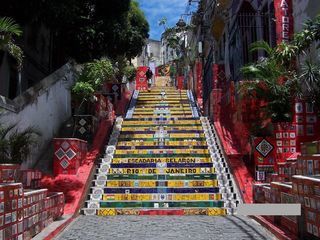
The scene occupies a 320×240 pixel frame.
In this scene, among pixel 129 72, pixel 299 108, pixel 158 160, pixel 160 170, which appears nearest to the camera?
pixel 299 108

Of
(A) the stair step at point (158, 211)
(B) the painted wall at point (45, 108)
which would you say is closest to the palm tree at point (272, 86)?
(A) the stair step at point (158, 211)

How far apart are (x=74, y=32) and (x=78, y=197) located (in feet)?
24.6

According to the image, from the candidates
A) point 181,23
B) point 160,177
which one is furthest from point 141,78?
point 160,177

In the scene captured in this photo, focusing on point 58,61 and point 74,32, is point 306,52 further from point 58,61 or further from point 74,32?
point 58,61

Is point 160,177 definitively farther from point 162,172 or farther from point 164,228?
point 164,228

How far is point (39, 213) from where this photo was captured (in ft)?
27.6

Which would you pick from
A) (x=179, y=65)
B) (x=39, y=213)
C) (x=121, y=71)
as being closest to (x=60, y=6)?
(x=39, y=213)

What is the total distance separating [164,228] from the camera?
9.05 metres

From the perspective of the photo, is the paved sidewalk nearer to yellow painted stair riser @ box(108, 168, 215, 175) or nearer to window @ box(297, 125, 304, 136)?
yellow painted stair riser @ box(108, 168, 215, 175)

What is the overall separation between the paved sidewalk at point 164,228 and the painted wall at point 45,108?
10.5 feet

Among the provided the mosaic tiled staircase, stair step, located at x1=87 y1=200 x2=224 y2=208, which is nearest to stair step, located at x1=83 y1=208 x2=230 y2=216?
the mosaic tiled staircase

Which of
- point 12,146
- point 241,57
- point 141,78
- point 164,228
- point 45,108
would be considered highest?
point 141,78

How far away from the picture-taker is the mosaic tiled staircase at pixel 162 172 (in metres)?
11.6

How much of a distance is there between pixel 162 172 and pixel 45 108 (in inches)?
161
